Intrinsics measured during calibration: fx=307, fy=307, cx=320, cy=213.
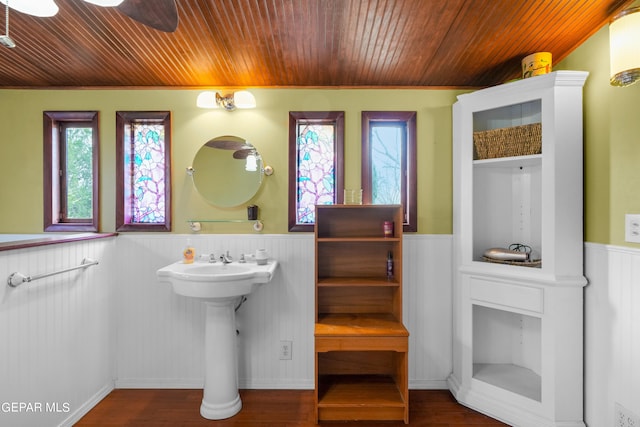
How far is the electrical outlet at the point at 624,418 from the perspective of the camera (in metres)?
1.49

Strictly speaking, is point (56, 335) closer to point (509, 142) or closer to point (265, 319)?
point (265, 319)

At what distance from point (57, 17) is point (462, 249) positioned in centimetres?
264

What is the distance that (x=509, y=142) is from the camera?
1936 mm

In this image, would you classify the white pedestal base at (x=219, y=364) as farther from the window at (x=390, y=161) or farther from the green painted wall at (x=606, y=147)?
the green painted wall at (x=606, y=147)

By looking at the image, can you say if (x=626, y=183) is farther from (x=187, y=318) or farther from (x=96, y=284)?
(x=96, y=284)

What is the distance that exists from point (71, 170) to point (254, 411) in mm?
2222

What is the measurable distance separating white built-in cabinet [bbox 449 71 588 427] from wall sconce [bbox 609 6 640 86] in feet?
1.21

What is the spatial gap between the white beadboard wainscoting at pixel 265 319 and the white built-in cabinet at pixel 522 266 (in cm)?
16

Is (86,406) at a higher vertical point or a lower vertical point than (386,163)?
lower

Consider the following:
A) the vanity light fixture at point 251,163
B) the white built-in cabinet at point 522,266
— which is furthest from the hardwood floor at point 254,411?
the vanity light fixture at point 251,163

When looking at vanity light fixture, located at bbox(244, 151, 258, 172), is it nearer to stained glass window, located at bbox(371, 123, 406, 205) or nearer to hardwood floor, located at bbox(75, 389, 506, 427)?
stained glass window, located at bbox(371, 123, 406, 205)

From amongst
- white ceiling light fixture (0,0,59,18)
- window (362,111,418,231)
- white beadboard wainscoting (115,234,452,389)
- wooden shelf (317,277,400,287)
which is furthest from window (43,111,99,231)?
window (362,111,418,231)

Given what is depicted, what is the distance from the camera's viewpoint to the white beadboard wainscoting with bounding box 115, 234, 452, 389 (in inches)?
89.6

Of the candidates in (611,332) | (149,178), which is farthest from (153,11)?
(611,332)
